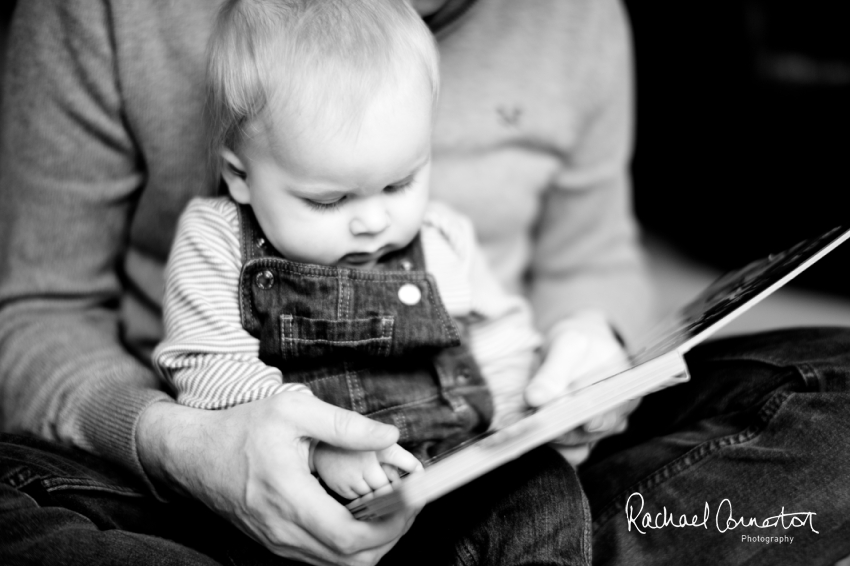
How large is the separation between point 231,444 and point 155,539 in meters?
0.10

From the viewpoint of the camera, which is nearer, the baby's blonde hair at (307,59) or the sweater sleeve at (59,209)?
the baby's blonde hair at (307,59)

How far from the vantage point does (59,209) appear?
92cm

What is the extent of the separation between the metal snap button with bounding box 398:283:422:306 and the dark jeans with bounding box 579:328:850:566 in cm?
29

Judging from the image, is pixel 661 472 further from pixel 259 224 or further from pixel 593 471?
pixel 259 224

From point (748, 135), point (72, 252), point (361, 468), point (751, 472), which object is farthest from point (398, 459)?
point (748, 135)

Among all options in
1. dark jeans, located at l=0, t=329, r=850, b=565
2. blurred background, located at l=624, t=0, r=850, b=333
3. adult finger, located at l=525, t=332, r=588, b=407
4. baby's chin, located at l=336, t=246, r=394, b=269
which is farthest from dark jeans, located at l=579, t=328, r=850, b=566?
blurred background, located at l=624, t=0, r=850, b=333

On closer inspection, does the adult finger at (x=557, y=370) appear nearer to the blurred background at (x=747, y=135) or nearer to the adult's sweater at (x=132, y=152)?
the adult's sweater at (x=132, y=152)

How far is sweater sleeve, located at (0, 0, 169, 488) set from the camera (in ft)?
2.89

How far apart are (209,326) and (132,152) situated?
305mm

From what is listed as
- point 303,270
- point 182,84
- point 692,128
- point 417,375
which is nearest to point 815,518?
point 417,375

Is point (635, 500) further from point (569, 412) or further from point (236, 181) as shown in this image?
point (236, 181)

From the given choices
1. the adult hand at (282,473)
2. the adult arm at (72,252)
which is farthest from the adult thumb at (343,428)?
the adult arm at (72,252)

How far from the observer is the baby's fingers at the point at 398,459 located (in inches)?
27.4

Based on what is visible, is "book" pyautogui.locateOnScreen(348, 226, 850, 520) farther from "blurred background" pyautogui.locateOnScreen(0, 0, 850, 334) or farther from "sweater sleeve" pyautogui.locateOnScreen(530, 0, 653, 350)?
"blurred background" pyautogui.locateOnScreen(0, 0, 850, 334)
